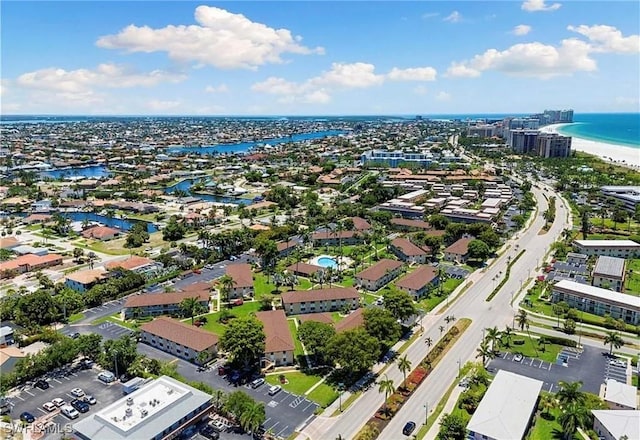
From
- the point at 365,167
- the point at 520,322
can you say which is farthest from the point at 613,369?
the point at 365,167

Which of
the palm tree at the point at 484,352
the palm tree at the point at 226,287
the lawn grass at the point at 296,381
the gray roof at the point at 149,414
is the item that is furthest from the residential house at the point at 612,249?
the gray roof at the point at 149,414

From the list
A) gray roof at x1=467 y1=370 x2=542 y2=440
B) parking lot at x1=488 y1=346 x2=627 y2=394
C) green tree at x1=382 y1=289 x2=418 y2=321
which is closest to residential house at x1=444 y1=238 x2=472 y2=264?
green tree at x1=382 y1=289 x2=418 y2=321

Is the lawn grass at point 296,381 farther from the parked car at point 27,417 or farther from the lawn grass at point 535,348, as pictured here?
the lawn grass at point 535,348

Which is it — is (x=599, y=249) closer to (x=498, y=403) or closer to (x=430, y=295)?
(x=430, y=295)

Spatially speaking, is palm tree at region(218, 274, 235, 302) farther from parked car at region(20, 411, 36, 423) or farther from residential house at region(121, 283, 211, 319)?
parked car at region(20, 411, 36, 423)

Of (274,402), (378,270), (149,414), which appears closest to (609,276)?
(378,270)
